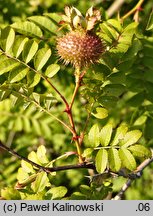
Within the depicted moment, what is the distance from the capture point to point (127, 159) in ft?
7.32

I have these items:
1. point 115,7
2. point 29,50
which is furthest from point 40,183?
point 115,7

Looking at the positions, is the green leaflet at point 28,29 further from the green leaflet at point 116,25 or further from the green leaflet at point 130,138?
the green leaflet at point 130,138

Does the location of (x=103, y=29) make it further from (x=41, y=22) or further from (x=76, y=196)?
(x=76, y=196)

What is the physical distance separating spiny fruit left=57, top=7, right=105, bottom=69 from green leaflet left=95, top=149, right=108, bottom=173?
1.25 feet

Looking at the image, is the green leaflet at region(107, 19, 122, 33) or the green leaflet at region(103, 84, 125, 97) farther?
the green leaflet at region(107, 19, 122, 33)

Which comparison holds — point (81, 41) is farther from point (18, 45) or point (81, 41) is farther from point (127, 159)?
point (127, 159)

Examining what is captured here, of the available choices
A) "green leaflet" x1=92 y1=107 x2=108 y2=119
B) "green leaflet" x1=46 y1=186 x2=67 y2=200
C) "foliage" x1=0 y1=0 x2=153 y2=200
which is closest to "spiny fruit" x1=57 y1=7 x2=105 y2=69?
"foliage" x1=0 y1=0 x2=153 y2=200

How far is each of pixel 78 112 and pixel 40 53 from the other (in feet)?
5.08

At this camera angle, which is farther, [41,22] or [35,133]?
[35,133]

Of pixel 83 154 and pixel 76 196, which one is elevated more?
pixel 83 154

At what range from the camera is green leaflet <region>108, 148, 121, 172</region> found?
7.26 ft

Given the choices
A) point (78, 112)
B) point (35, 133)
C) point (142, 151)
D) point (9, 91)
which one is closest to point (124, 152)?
point (142, 151)

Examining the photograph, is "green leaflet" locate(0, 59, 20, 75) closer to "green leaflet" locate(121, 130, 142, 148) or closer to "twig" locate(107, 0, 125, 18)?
"green leaflet" locate(121, 130, 142, 148)

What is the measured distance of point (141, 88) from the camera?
9.34 feet
